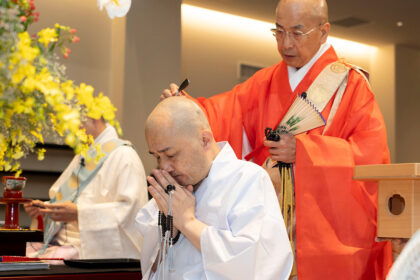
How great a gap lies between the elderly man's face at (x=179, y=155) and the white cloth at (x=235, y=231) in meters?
0.05

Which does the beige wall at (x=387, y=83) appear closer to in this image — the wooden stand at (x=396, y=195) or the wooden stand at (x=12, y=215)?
the wooden stand at (x=396, y=195)

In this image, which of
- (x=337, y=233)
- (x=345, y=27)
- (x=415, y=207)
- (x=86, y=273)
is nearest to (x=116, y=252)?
(x=86, y=273)

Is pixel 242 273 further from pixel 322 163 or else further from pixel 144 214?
pixel 322 163

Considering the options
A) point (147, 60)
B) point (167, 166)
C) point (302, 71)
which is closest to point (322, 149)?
point (302, 71)

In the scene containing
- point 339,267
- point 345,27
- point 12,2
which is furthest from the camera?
point 345,27

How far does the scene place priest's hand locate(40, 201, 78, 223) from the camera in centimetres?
370

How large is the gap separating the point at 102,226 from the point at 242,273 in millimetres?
2177

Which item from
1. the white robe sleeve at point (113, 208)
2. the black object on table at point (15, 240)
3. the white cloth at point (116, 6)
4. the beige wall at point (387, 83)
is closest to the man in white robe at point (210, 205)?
the white cloth at point (116, 6)

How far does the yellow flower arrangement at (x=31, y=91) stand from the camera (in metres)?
1.15

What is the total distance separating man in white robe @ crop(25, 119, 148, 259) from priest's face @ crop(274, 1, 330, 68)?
1.54 metres

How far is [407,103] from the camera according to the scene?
8.67m

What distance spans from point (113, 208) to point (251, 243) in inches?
86.4

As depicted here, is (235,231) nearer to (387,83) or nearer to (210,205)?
(210,205)

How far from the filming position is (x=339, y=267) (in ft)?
8.25
